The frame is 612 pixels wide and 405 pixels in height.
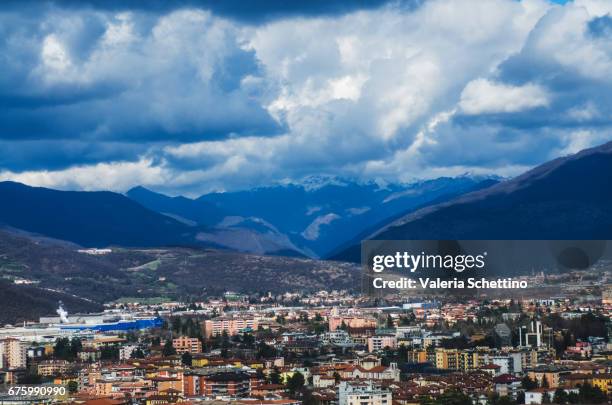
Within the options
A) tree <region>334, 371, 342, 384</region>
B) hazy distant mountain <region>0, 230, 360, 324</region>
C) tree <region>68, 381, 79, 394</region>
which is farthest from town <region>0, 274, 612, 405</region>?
hazy distant mountain <region>0, 230, 360, 324</region>

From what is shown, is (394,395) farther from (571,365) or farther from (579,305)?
(579,305)

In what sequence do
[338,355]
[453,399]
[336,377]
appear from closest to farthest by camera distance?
[453,399] → [336,377] → [338,355]

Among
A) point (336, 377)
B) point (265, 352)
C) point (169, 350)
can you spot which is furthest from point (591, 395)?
point (169, 350)

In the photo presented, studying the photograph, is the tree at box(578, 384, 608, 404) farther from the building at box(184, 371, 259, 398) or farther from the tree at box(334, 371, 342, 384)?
the building at box(184, 371, 259, 398)

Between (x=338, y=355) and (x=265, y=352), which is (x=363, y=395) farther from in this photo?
(x=265, y=352)

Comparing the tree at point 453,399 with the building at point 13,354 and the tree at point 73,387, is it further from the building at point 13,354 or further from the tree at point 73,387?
the building at point 13,354

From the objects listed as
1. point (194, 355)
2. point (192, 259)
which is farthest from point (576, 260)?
point (192, 259)

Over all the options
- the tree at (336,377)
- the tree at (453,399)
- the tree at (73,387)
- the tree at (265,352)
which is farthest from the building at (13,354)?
the tree at (453,399)
